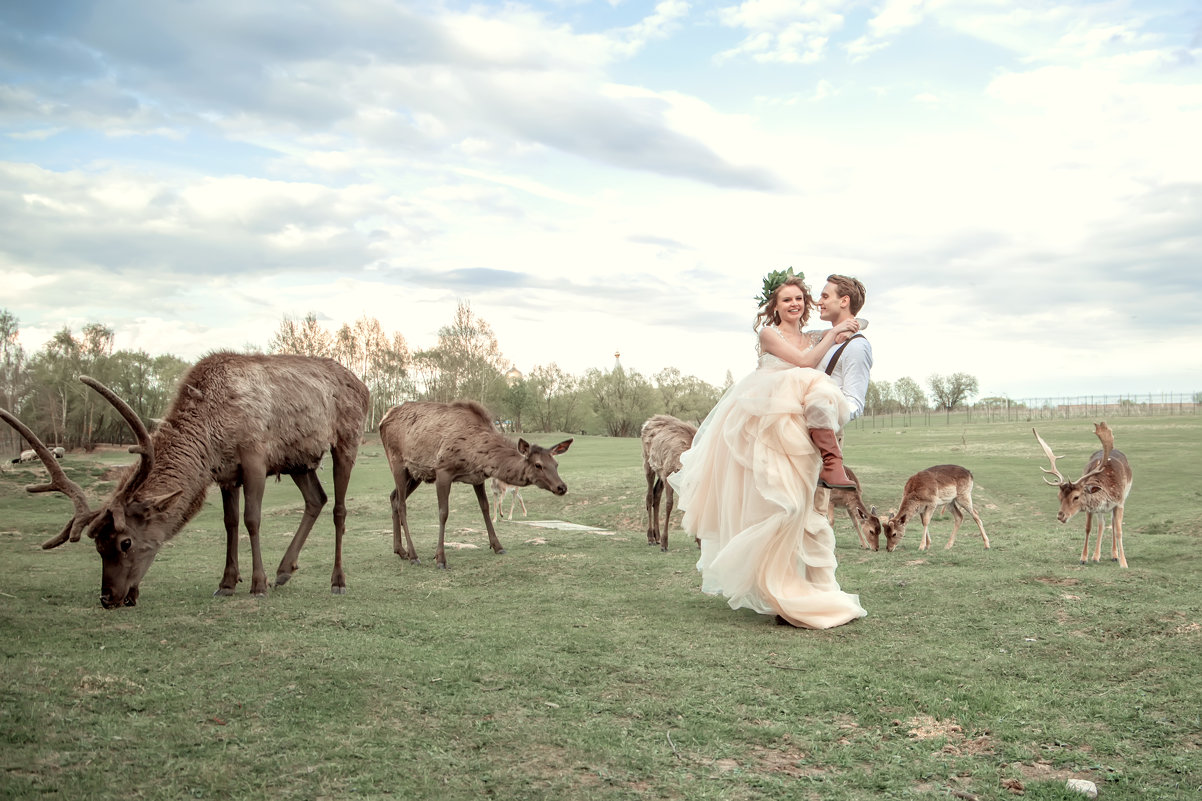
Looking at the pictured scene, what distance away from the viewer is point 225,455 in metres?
7.88

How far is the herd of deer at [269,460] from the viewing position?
7176mm

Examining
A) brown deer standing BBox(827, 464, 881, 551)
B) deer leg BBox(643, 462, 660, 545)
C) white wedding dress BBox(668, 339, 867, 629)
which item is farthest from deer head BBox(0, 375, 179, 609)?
brown deer standing BBox(827, 464, 881, 551)

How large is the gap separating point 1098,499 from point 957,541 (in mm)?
3441

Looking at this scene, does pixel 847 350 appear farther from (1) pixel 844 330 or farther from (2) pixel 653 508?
(2) pixel 653 508

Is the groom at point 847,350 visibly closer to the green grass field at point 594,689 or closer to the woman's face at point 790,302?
the woman's face at point 790,302

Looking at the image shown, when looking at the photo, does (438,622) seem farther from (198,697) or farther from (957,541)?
(957,541)

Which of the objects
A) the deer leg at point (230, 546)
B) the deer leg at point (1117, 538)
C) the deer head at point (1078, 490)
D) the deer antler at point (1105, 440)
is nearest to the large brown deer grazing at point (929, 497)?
the deer head at point (1078, 490)

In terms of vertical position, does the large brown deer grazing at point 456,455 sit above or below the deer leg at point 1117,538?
above

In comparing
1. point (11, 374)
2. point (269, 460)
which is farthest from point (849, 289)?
point (11, 374)

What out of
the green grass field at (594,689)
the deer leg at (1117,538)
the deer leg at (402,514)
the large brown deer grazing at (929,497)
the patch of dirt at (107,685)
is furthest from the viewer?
the large brown deer grazing at (929,497)

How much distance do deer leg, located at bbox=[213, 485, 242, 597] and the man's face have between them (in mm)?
6074

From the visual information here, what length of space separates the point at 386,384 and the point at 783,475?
56188mm

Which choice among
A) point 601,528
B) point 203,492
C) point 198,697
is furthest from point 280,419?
point 601,528

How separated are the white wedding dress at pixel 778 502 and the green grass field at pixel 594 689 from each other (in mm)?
297
